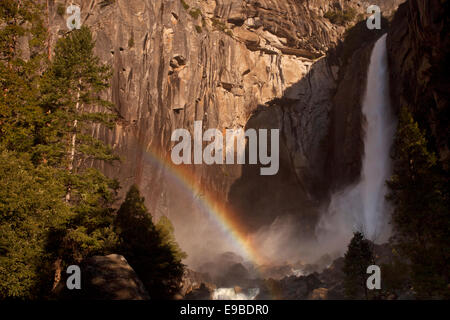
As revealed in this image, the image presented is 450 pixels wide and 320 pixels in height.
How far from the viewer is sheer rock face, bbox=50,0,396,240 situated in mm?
43562

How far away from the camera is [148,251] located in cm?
2161

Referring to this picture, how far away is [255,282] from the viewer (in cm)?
3703

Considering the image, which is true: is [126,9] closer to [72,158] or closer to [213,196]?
[213,196]

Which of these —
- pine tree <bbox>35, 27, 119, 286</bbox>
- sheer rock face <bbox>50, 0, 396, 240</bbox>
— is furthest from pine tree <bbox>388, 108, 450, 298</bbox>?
sheer rock face <bbox>50, 0, 396, 240</bbox>

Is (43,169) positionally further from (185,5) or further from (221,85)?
(185,5)

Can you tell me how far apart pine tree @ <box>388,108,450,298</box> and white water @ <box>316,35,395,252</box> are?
72.3ft

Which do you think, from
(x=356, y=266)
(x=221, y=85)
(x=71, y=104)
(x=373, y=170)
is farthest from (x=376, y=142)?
(x=71, y=104)

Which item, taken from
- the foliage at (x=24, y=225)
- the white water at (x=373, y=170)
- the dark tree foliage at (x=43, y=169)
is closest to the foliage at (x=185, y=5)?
the white water at (x=373, y=170)

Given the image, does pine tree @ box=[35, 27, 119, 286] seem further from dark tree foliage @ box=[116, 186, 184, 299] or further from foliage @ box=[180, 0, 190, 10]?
foliage @ box=[180, 0, 190, 10]

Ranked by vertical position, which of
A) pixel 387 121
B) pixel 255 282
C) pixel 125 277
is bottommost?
pixel 255 282

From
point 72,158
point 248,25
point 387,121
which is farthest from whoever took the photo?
point 248,25

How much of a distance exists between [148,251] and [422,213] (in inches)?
603
